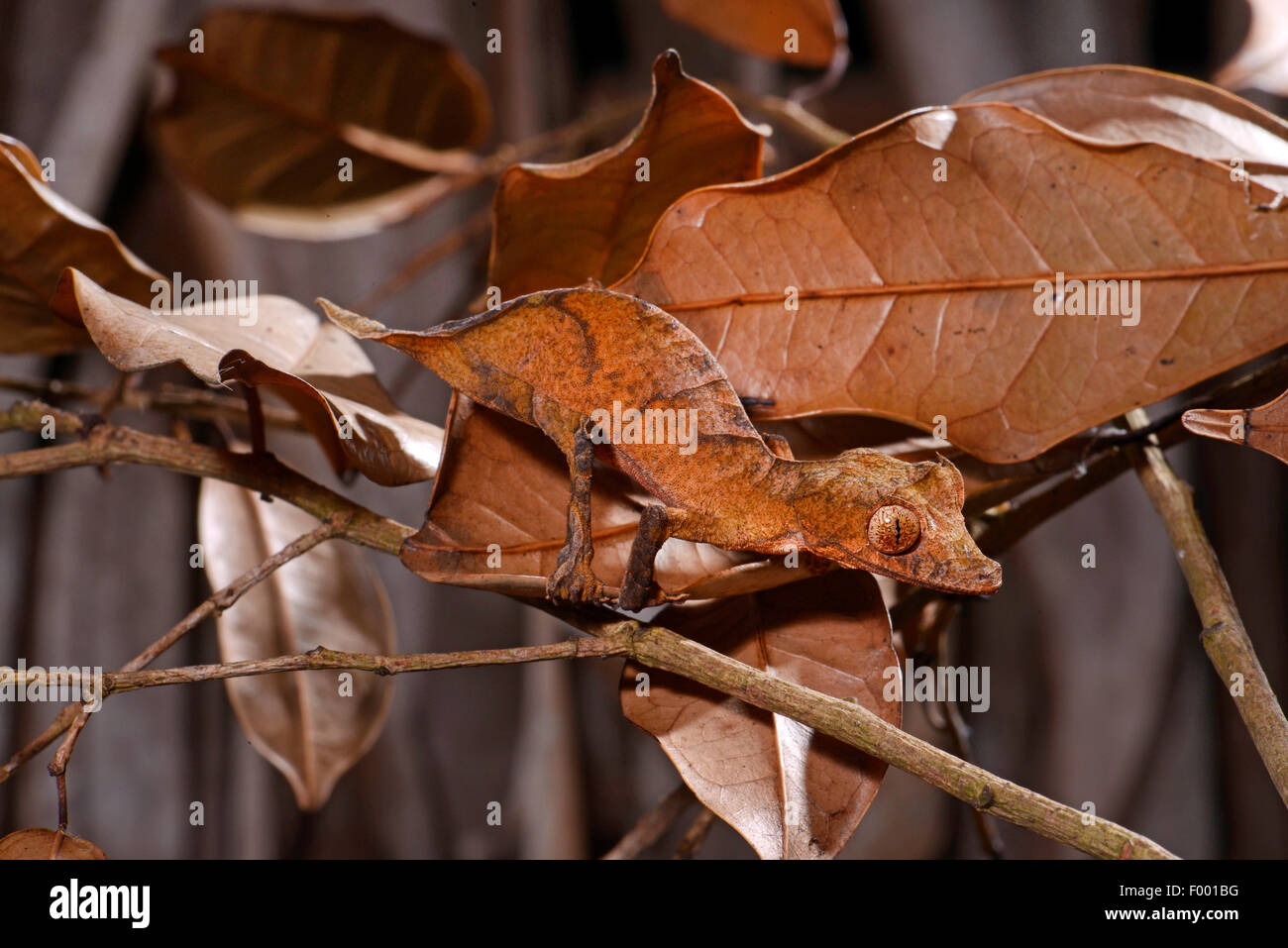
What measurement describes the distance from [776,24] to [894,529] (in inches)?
24.1

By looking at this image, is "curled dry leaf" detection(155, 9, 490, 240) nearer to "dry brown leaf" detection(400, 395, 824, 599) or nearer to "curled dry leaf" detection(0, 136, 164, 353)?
"curled dry leaf" detection(0, 136, 164, 353)

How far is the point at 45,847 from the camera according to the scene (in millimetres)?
427

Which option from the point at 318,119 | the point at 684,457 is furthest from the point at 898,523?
the point at 318,119

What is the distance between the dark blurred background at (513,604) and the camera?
1190 mm

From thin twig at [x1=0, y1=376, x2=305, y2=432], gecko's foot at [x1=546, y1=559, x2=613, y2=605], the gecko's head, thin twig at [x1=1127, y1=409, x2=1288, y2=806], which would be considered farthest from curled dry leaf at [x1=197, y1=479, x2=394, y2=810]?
thin twig at [x1=1127, y1=409, x2=1288, y2=806]

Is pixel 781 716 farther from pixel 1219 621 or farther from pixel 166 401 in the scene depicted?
pixel 166 401

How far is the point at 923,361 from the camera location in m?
0.45

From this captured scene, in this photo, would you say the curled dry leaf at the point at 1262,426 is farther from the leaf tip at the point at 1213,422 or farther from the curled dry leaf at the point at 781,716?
the curled dry leaf at the point at 781,716

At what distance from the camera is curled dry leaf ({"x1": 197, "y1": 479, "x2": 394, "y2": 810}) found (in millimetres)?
716

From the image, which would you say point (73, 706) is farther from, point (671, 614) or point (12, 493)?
point (12, 493)

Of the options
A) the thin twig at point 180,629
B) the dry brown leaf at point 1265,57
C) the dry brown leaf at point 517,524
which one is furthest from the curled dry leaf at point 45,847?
the dry brown leaf at point 1265,57

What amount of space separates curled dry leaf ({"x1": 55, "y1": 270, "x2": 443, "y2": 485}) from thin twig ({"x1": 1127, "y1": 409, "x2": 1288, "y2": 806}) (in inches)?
15.7

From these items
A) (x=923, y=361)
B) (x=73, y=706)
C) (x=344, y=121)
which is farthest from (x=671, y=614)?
(x=344, y=121)

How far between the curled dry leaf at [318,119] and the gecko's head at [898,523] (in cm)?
60
